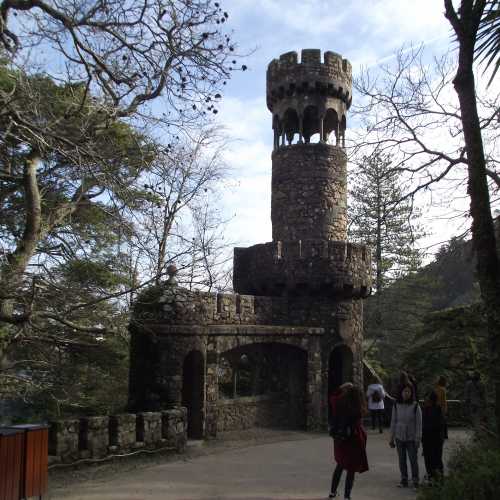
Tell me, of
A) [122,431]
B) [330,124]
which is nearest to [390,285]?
[330,124]

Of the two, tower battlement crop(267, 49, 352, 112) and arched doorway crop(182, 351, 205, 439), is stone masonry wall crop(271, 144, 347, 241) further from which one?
arched doorway crop(182, 351, 205, 439)

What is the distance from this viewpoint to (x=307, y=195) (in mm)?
17875

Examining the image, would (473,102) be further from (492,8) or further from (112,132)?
(112,132)

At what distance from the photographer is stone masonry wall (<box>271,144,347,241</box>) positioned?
17.8 metres

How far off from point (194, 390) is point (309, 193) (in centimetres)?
791

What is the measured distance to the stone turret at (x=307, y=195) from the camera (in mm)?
16250

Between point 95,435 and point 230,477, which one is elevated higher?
point 95,435

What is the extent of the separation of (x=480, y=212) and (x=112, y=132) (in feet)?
29.7

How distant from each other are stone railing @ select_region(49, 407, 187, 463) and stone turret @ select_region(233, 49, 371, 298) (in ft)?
A: 21.5

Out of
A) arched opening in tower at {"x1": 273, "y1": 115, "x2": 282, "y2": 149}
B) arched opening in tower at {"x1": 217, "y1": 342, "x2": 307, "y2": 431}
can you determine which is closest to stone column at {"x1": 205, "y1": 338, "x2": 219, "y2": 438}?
arched opening in tower at {"x1": 217, "y1": 342, "x2": 307, "y2": 431}

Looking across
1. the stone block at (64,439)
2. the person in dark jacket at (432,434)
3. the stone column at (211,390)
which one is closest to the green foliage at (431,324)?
the person in dark jacket at (432,434)

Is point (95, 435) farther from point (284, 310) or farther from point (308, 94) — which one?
point (308, 94)

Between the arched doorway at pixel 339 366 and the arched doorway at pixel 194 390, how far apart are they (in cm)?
558

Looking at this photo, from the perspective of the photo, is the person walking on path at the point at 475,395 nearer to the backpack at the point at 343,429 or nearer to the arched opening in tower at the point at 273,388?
the backpack at the point at 343,429
